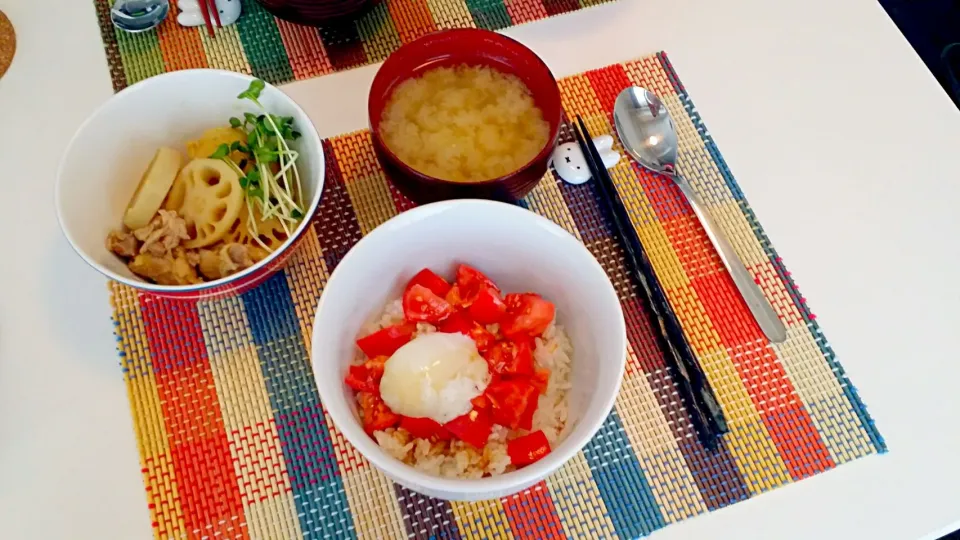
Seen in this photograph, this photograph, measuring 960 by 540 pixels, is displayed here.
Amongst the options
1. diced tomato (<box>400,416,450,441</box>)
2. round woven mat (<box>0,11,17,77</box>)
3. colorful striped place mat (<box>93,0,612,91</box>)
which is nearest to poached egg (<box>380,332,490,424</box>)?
diced tomato (<box>400,416,450,441</box>)

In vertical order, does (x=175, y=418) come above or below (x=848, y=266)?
above

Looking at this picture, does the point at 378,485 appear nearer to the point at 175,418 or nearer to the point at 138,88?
the point at 175,418

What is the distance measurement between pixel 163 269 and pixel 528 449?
49 centimetres

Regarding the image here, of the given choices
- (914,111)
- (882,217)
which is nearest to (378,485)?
(882,217)

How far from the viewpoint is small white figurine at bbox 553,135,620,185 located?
1.04 metres

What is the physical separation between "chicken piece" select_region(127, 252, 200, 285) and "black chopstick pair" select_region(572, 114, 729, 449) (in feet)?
1.88

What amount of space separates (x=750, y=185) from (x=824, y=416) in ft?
1.19

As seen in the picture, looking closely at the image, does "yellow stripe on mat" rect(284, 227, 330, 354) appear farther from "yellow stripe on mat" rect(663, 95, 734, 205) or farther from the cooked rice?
"yellow stripe on mat" rect(663, 95, 734, 205)

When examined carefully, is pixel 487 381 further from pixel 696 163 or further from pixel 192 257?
pixel 696 163

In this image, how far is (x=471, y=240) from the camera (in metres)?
0.88

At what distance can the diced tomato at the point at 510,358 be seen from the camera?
827mm

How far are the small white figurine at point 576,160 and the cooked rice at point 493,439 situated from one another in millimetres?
270

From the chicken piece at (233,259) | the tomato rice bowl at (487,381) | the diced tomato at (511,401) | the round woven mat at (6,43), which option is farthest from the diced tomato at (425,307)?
the round woven mat at (6,43)

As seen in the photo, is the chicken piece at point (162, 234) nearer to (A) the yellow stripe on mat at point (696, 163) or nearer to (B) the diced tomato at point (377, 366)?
(B) the diced tomato at point (377, 366)
